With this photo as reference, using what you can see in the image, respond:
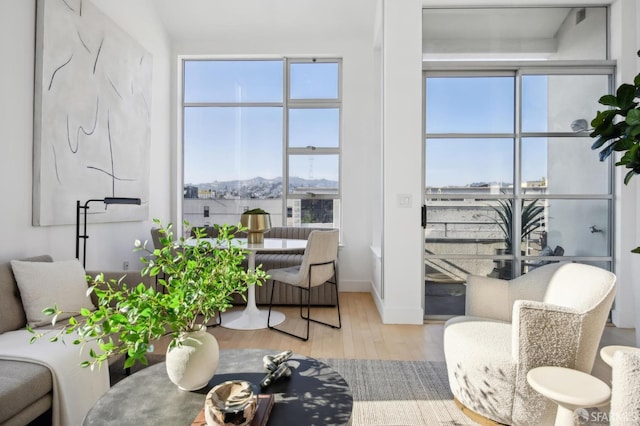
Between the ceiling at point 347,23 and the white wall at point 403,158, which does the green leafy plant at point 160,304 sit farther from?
the ceiling at point 347,23

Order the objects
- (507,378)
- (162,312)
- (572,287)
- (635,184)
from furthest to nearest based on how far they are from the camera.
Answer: (635,184), (572,287), (507,378), (162,312)

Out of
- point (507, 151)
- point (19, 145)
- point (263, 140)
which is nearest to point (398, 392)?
point (507, 151)

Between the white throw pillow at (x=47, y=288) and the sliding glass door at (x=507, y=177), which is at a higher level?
the sliding glass door at (x=507, y=177)

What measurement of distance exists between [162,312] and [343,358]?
1860 millimetres

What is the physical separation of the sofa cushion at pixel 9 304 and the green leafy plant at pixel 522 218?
387 cm

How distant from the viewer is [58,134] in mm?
2820

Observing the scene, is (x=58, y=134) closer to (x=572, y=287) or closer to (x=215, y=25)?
(x=215, y=25)

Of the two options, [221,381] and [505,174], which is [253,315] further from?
[505,174]

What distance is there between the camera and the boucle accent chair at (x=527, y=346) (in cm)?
165

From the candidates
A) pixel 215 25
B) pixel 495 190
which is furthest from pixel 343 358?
pixel 215 25

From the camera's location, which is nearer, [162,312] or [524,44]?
[162,312]

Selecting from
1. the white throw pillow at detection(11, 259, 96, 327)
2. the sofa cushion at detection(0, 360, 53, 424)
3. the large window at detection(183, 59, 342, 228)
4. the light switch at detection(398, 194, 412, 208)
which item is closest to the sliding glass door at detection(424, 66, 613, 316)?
the light switch at detection(398, 194, 412, 208)

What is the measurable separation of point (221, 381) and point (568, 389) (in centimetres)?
129

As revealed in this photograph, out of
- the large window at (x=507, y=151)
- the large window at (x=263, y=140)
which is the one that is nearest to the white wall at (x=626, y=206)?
the large window at (x=507, y=151)
